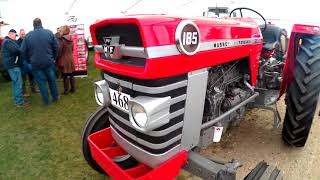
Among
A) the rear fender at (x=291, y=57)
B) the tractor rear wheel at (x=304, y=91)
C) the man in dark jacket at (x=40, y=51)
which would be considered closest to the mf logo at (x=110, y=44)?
the tractor rear wheel at (x=304, y=91)

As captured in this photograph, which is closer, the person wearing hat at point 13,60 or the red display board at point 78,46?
the person wearing hat at point 13,60

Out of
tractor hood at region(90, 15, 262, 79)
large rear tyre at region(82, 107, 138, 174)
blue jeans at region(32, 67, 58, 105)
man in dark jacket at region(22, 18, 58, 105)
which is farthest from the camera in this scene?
blue jeans at region(32, 67, 58, 105)

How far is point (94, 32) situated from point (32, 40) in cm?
330

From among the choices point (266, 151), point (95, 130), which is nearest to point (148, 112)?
point (95, 130)

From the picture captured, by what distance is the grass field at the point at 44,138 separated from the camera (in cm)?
311

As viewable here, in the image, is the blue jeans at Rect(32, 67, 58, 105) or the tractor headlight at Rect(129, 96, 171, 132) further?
the blue jeans at Rect(32, 67, 58, 105)

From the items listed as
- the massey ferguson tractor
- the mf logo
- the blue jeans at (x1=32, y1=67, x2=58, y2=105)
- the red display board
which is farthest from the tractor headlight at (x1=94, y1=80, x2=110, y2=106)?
the red display board

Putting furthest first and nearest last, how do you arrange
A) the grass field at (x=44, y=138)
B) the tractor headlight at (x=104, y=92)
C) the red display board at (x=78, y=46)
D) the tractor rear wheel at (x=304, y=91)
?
the red display board at (x=78, y=46)
the grass field at (x=44, y=138)
the tractor rear wheel at (x=304, y=91)
the tractor headlight at (x=104, y=92)

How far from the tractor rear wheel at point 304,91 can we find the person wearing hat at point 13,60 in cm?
457

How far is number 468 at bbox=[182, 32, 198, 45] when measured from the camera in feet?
5.80

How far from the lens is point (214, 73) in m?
2.39

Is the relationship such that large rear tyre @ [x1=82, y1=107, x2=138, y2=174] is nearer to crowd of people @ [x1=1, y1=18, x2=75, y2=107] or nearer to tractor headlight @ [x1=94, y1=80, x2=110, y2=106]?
tractor headlight @ [x1=94, y1=80, x2=110, y2=106]

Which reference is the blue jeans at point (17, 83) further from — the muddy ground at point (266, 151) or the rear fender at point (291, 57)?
the rear fender at point (291, 57)

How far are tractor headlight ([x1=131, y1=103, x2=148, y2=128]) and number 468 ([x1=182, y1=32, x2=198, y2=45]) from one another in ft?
1.54
